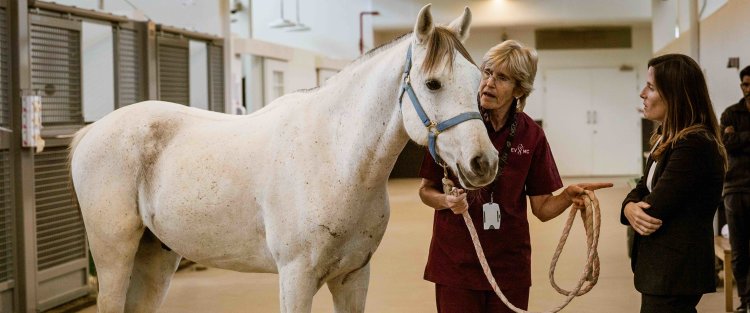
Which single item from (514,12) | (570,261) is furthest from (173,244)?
(514,12)

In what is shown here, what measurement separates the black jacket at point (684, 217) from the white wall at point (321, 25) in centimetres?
930

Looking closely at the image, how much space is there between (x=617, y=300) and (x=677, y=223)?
345cm

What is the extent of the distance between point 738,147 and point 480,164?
3363mm

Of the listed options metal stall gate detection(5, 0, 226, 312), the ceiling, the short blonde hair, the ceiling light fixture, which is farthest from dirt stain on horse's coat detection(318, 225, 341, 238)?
the ceiling

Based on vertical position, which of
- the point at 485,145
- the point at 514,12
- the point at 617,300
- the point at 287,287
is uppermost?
the point at 514,12

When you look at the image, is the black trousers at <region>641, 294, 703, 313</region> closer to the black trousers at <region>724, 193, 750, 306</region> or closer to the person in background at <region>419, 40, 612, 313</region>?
the person in background at <region>419, 40, 612, 313</region>

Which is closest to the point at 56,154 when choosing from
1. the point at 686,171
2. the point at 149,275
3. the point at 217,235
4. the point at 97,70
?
the point at 97,70

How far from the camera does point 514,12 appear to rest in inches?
604

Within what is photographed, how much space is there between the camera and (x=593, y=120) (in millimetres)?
16969

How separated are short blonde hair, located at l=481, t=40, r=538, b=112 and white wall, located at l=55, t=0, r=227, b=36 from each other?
167 inches

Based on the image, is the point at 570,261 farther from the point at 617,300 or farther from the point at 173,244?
the point at 173,244

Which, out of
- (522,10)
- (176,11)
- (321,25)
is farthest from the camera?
(522,10)

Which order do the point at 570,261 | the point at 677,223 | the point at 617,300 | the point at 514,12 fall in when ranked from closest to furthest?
the point at 677,223, the point at 617,300, the point at 570,261, the point at 514,12

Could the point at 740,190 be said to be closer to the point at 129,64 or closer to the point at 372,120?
the point at 372,120
